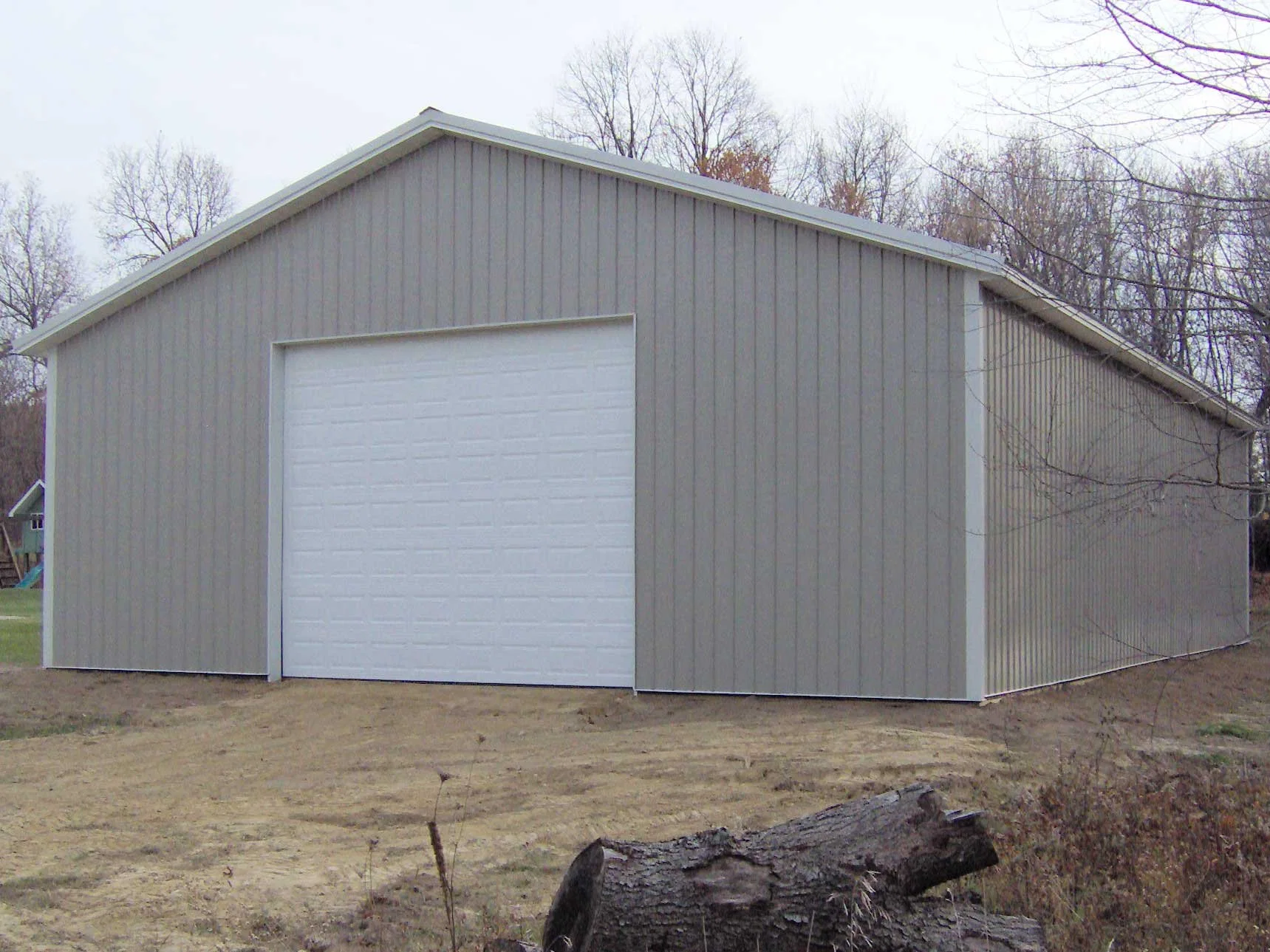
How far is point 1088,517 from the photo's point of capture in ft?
40.2

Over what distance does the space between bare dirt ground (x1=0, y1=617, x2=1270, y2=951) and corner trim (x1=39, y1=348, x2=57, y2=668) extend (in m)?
0.82

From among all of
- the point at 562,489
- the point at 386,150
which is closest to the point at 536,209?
the point at 386,150

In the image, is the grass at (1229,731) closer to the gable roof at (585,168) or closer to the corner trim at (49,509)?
the gable roof at (585,168)

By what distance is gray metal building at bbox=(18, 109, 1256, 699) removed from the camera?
10141 millimetres

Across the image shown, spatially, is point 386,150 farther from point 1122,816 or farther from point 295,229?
point 1122,816

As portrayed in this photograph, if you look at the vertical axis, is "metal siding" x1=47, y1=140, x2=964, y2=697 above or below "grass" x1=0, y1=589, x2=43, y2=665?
above

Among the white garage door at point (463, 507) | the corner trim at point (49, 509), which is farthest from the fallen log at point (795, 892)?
the corner trim at point (49, 509)

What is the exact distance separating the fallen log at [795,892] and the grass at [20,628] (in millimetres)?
12732

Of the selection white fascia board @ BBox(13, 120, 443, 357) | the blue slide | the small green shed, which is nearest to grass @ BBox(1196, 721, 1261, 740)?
white fascia board @ BBox(13, 120, 443, 357)

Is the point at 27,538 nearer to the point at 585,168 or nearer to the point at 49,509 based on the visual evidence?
the point at 49,509

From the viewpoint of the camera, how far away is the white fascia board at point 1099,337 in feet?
31.9

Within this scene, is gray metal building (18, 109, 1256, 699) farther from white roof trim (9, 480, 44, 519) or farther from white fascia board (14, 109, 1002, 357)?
white roof trim (9, 480, 44, 519)

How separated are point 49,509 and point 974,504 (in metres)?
9.71

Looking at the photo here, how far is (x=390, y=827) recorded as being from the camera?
6812 millimetres
